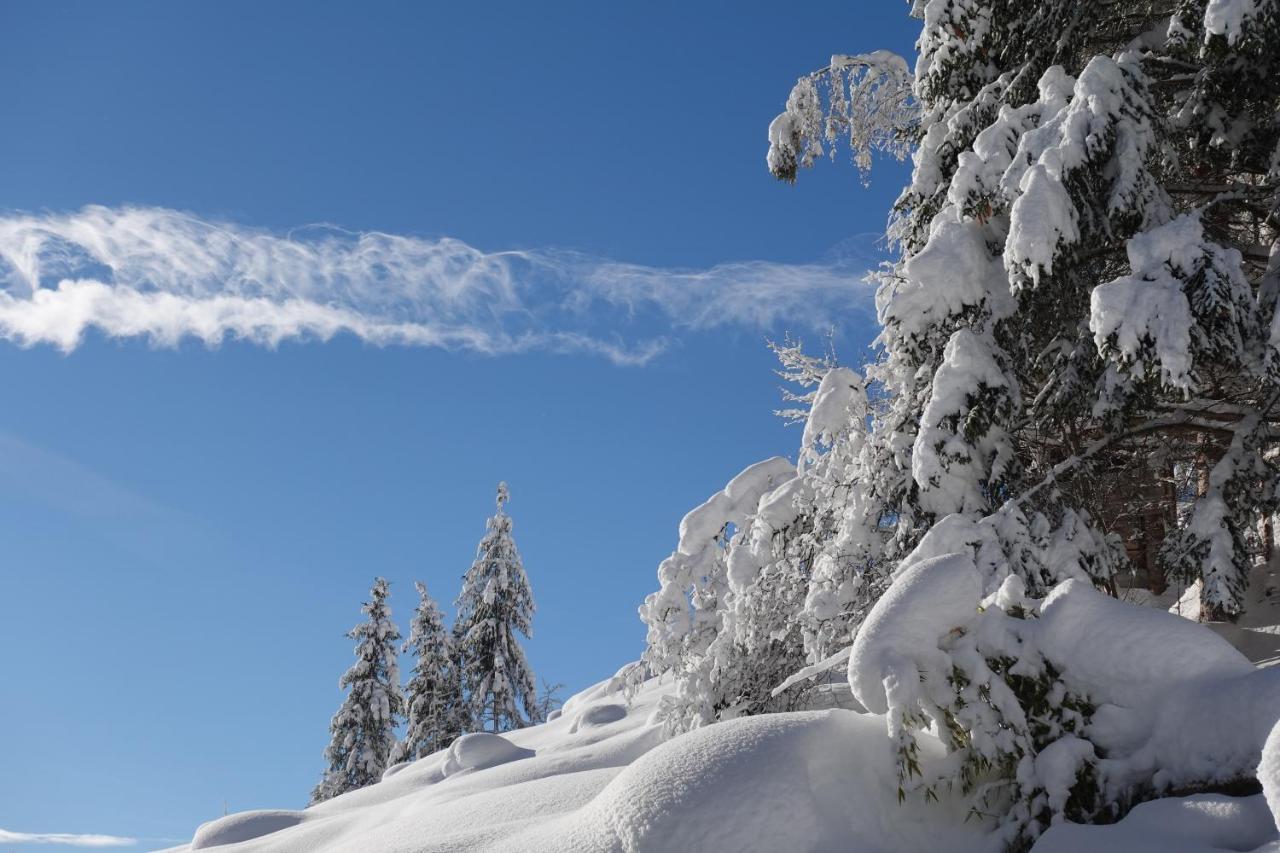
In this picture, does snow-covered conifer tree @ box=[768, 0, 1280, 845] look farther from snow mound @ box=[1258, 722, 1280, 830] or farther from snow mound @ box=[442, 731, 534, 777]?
snow mound @ box=[442, 731, 534, 777]

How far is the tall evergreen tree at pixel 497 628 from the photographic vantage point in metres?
27.5

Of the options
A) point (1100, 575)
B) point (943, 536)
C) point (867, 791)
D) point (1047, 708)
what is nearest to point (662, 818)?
point (867, 791)

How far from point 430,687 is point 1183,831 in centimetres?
2624

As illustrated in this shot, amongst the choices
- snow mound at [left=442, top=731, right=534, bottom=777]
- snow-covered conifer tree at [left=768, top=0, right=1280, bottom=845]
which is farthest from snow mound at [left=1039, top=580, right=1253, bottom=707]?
snow mound at [left=442, top=731, right=534, bottom=777]

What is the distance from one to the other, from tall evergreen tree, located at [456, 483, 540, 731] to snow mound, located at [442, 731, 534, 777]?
17.4m

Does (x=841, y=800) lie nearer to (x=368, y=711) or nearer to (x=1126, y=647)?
(x=1126, y=647)

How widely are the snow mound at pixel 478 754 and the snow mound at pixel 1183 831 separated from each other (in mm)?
6862

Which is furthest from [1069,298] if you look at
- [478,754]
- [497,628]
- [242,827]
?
[497,628]

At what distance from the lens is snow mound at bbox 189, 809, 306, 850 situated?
8.80 m

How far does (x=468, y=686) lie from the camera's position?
2798cm

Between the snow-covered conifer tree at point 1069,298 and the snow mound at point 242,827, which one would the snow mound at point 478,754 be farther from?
the snow-covered conifer tree at point 1069,298

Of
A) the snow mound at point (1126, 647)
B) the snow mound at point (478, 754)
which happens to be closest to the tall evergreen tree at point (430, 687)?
the snow mound at point (478, 754)

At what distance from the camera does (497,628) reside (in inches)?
1097

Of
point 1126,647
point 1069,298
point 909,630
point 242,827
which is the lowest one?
point 1126,647
